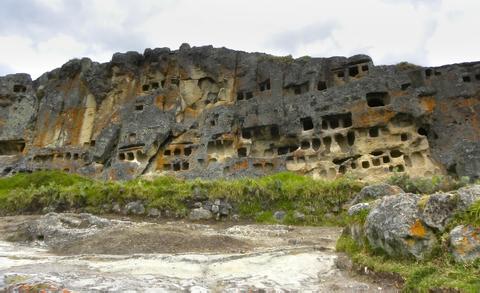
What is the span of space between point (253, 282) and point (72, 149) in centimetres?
4026

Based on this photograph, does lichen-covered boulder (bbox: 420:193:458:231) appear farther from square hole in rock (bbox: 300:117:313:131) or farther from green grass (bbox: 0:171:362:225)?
square hole in rock (bbox: 300:117:313:131)

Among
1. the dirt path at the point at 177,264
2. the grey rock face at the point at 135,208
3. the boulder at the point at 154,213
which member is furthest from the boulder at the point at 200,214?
the dirt path at the point at 177,264

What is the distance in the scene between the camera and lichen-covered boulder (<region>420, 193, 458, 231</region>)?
23.6 ft

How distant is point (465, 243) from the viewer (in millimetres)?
6570

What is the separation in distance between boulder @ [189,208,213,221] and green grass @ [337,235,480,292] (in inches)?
452

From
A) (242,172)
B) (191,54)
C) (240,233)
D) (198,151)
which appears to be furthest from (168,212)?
(191,54)

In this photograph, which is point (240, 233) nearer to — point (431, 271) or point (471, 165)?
point (431, 271)

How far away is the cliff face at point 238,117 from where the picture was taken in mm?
34844

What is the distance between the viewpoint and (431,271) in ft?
21.2

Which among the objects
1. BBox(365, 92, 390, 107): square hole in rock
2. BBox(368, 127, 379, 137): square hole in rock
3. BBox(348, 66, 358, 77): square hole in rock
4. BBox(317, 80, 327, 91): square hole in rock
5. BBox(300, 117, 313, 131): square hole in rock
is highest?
BBox(348, 66, 358, 77): square hole in rock

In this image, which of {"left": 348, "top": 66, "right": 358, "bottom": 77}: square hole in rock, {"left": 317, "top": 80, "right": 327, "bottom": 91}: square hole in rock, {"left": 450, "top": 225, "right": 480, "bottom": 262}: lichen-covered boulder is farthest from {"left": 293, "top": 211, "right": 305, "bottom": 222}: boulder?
{"left": 348, "top": 66, "right": 358, "bottom": 77}: square hole in rock

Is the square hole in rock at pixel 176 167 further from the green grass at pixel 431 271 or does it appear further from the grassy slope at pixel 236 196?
the green grass at pixel 431 271

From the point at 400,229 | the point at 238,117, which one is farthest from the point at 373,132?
the point at 400,229

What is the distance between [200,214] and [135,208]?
303 cm
